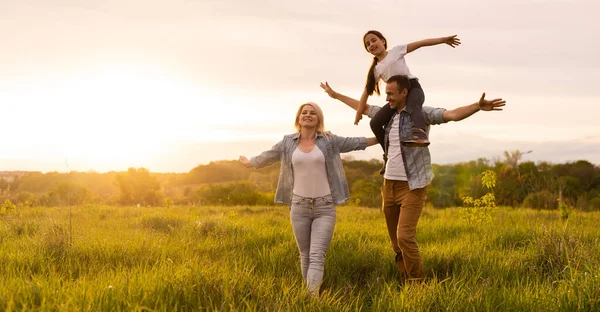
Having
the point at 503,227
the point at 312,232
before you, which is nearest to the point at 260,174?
the point at 503,227

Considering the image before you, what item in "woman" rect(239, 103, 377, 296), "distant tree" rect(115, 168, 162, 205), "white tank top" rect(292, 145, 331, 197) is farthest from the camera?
"distant tree" rect(115, 168, 162, 205)

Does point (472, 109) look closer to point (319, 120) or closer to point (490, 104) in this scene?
point (490, 104)

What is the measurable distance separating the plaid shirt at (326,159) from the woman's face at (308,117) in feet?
0.65

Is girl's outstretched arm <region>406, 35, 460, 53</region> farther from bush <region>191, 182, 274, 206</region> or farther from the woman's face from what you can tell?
bush <region>191, 182, 274, 206</region>

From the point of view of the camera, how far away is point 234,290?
439cm

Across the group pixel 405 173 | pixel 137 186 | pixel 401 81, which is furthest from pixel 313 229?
pixel 137 186

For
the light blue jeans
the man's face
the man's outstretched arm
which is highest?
the man's face

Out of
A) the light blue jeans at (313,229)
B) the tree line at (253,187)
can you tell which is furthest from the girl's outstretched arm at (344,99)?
the tree line at (253,187)

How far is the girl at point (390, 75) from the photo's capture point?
17.3 ft

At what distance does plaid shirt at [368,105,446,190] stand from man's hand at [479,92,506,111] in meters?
0.53

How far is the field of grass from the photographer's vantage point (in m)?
4.18

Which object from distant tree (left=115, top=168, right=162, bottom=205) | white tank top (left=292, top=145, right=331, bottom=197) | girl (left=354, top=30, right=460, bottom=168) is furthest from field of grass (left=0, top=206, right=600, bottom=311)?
distant tree (left=115, top=168, right=162, bottom=205)

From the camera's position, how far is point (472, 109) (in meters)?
4.95

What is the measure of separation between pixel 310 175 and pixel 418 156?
4.17ft
